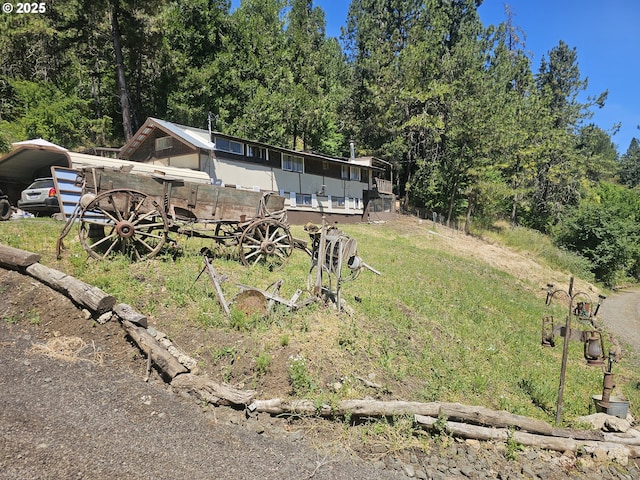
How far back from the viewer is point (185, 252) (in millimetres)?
10086

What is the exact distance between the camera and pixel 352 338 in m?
7.20

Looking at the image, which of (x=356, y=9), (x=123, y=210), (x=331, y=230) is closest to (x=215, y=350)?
(x=331, y=230)

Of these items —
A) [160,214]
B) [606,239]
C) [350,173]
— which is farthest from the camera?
[606,239]

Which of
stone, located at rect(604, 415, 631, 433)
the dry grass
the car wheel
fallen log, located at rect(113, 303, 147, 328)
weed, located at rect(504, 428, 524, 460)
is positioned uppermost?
the car wheel

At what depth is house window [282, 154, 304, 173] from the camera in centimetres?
2667

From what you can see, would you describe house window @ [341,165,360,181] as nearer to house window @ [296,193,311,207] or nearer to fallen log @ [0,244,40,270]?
house window @ [296,193,311,207]

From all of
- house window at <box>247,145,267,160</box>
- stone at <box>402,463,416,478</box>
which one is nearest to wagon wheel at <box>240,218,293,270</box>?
stone at <box>402,463,416,478</box>

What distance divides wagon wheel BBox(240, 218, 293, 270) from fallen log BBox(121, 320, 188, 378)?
458cm

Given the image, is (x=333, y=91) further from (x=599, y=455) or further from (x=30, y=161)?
(x=599, y=455)

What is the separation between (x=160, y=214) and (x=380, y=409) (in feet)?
21.7

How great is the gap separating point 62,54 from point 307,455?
121ft

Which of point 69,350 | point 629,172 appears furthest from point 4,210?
point 629,172

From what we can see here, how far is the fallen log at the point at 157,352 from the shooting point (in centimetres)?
551

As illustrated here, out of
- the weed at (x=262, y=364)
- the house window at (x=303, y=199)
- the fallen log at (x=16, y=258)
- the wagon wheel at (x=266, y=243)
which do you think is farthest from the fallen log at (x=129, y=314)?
the house window at (x=303, y=199)
